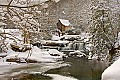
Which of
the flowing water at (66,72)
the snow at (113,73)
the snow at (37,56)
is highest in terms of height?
the snow at (113,73)

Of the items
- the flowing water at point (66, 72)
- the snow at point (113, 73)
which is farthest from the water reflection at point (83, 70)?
the snow at point (113, 73)

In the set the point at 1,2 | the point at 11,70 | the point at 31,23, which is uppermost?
the point at 1,2

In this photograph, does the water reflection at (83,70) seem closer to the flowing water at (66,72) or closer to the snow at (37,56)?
the flowing water at (66,72)

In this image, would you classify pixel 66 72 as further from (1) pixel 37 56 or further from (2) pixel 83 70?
(1) pixel 37 56

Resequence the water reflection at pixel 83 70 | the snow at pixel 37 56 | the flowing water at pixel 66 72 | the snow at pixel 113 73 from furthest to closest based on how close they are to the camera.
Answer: the snow at pixel 37 56 < the water reflection at pixel 83 70 < the flowing water at pixel 66 72 < the snow at pixel 113 73

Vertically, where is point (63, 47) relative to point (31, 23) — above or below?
below

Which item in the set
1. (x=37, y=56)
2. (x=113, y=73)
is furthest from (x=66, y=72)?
(x=113, y=73)

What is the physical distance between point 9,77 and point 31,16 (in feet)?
54.4

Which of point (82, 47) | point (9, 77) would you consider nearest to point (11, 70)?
point (9, 77)

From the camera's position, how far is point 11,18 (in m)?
3.36

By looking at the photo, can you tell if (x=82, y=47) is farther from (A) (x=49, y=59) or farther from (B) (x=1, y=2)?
(B) (x=1, y=2)

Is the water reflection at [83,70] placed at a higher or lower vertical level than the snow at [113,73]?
lower

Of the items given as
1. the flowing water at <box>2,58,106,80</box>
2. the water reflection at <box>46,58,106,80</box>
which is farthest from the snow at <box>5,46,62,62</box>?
the water reflection at <box>46,58,106,80</box>

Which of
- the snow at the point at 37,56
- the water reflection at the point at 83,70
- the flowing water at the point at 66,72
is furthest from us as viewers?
the snow at the point at 37,56
